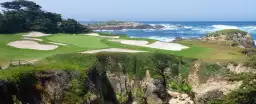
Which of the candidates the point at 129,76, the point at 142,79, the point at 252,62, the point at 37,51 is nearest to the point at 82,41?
the point at 37,51

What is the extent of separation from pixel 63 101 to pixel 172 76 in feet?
26.9

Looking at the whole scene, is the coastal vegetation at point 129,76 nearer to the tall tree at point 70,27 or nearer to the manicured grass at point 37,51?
the manicured grass at point 37,51

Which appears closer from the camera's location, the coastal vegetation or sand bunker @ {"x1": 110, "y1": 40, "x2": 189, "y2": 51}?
the coastal vegetation

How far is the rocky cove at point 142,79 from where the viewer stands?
16.8m

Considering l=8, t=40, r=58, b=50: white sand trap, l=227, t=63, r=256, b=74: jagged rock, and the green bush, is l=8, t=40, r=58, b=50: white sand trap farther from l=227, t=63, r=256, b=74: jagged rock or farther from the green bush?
the green bush

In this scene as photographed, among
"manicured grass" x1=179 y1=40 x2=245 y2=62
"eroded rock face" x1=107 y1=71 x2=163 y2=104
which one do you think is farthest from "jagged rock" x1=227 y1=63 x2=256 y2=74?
"eroded rock face" x1=107 y1=71 x2=163 y2=104

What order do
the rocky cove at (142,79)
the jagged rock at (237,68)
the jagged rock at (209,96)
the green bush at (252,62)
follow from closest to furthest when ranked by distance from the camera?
the rocky cove at (142,79), the green bush at (252,62), the jagged rock at (209,96), the jagged rock at (237,68)

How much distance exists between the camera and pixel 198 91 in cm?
2042

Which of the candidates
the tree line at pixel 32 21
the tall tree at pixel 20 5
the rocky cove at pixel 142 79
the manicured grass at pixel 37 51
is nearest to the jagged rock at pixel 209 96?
the rocky cove at pixel 142 79

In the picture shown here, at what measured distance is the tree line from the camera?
43.0 meters

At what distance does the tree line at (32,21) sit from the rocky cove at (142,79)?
22.9 metres

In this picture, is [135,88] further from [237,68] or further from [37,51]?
[37,51]

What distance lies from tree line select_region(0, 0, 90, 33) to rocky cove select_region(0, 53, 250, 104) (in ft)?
75.1

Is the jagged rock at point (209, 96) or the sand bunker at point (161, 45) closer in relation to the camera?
the jagged rock at point (209, 96)
